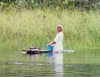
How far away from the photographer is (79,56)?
892 inches

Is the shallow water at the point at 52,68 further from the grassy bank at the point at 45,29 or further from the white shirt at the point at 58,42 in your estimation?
the grassy bank at the point at 45,29

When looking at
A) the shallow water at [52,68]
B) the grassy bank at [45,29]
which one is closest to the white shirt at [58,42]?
the grassy bank at [45,29]

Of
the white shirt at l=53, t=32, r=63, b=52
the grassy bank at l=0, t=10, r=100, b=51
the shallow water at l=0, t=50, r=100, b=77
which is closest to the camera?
the shallow water at l=0, t=50, r=100, b=77

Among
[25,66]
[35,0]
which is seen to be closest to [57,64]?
[25,66]

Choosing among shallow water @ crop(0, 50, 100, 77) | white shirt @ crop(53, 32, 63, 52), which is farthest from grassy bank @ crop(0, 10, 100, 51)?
shallow water @ crop(0, 50, 100, 77)

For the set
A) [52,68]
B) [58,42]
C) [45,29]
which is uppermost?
[45,29]

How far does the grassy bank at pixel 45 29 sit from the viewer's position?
2788 centimetres

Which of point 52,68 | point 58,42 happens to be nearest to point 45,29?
point 58,42

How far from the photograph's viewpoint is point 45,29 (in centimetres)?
2947

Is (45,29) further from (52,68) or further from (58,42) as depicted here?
(52,68)

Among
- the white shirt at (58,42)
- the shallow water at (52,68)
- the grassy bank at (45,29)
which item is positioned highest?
the grassy bank at (45,29)

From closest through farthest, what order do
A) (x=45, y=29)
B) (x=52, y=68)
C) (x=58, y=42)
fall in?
(x=52, y=68), (x=58, y=42), (x=45, y=29)

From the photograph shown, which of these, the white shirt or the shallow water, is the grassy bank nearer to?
the white shirt

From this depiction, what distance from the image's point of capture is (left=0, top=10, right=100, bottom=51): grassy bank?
27.9 metres
